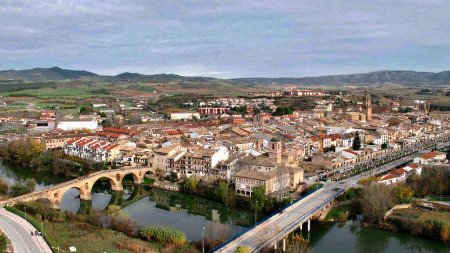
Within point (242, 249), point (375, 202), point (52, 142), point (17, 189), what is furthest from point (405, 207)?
point (52, 142)

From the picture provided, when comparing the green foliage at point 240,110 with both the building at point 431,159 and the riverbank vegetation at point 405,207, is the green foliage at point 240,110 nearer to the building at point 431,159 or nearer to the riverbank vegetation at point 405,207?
the building at point 431,159

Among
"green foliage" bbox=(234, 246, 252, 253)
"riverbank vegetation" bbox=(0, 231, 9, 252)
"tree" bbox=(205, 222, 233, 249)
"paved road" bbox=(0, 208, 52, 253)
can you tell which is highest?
"riverbank vegetation" bbox=(0, 231, 9, 252)

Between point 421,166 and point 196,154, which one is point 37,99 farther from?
A: point 421,166

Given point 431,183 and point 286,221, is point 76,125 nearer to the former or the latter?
point 286,221

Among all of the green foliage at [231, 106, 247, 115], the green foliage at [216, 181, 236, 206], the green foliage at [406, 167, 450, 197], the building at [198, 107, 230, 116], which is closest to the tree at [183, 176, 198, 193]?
the green foliage at [216, 181, 236, 206]

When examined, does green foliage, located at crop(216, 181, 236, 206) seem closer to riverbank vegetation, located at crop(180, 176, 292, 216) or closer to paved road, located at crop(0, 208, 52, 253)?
riverbank vegetation, located at crop(180, 176, 292, 216)

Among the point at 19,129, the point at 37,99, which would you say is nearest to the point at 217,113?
the point at 19,129
